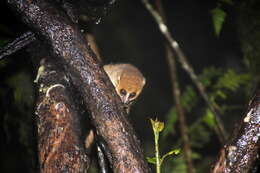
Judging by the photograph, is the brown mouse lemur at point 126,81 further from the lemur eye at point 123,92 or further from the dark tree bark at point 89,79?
the dark tree bark at point 89,79

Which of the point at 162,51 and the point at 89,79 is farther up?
the point at 162,51

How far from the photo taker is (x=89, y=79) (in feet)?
8.04

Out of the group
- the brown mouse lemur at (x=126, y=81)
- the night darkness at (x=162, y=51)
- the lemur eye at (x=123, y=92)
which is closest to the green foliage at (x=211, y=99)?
the night darkness at (x=162, y=51)

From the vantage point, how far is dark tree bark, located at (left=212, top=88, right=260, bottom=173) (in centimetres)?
214

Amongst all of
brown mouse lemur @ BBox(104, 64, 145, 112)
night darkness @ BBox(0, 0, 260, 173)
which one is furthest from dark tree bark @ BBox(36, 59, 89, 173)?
night darkness @ BBox(0, 0, 260, 173)

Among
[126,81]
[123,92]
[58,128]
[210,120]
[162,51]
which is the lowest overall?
[210,120]

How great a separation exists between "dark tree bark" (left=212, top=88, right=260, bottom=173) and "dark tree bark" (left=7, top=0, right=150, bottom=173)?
564 millimetres

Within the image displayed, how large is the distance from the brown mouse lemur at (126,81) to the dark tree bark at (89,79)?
5.26 ft

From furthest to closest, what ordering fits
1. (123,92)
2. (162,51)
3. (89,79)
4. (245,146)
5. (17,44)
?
1. (162,51)
2. (123,92)
3. (17,44)
4. (89,79)
5. (245,146)

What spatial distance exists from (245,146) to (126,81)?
90.6 inches

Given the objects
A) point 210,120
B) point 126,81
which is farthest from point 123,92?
point 210,120

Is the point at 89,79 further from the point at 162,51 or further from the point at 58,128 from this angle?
the point at 162,51

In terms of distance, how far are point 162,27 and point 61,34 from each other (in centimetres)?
108

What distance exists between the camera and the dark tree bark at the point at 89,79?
7.46ft
